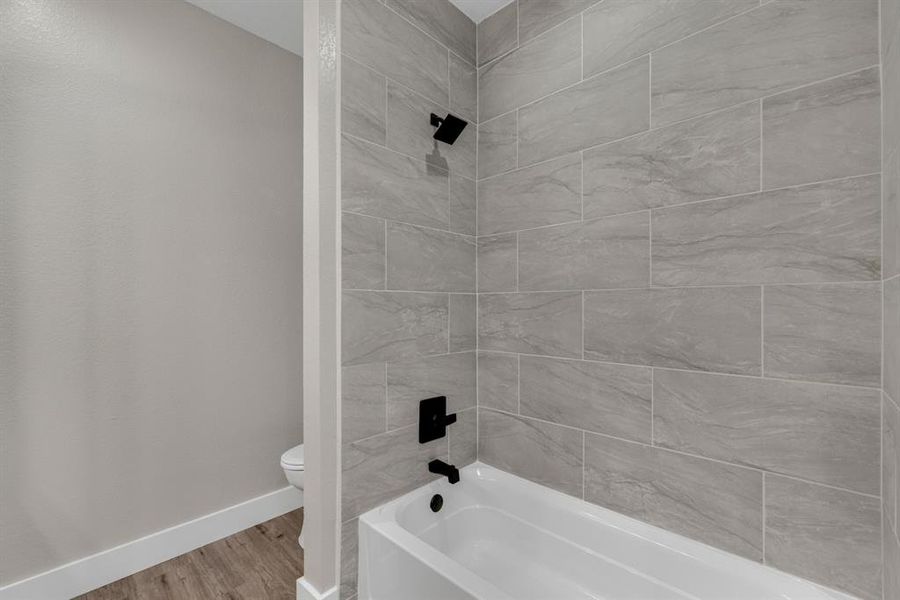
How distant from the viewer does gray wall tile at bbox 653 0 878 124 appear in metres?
1.10

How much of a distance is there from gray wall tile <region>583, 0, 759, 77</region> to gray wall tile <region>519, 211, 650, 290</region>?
606mm

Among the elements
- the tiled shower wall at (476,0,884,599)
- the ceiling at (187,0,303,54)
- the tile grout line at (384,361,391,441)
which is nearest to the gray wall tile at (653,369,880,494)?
the tiled shower wall at (476,0,884,599)

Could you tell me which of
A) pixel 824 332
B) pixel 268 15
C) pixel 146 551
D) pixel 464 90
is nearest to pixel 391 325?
pixel 464 90

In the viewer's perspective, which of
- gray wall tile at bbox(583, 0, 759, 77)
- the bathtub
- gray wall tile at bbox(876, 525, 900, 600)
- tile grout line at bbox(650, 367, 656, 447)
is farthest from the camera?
tile grout line at bbox(650, 367, 656, 447)

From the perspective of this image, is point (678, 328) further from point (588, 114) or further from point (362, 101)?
point (362, 101)

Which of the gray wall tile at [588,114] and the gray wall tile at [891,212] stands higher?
the gray wall tile at [588,114]

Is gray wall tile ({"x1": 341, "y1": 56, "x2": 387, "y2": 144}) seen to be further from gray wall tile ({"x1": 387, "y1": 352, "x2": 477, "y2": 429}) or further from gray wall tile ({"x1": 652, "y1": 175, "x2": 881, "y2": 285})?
gray wall tile ({"x1": 652, "y1": 175, "x2": 881, "y2": 285})

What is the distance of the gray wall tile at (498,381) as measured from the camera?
185cm

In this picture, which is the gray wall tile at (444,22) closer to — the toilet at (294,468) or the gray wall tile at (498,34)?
the gray wall tile at (498,34)

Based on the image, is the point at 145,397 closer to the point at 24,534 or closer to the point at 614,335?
the point at 24,534

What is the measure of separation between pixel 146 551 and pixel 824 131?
3198mm

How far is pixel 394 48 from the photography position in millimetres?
1651

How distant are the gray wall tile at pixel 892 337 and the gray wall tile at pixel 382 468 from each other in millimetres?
1424

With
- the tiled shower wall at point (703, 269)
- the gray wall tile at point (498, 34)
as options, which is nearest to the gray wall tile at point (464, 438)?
the tiled shower wall at point (703, 269)
